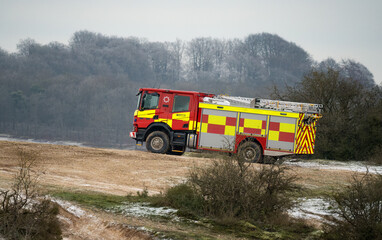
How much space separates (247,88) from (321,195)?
93.4m

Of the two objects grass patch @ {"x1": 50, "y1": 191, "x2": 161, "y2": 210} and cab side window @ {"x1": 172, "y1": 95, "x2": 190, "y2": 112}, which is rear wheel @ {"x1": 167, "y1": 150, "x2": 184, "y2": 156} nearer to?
cab side window @ {"x1": 172, "y1": 95, "x2": 190, "y2": 112}

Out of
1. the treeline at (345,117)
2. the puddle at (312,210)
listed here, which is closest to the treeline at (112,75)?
the treeline at (345,117)

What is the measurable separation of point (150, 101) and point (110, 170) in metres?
5.30

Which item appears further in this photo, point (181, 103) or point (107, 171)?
point (181, 103)

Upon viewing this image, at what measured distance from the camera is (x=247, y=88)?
352 feet

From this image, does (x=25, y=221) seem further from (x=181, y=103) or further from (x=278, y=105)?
(x=278, y=105)

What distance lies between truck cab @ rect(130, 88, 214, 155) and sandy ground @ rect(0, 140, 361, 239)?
1.32m

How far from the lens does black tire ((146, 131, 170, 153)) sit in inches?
867

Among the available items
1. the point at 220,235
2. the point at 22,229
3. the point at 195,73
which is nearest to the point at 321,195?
the point at 220,235

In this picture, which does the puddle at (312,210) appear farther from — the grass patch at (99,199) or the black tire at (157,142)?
the black tire at (157,142)

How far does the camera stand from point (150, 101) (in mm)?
22125

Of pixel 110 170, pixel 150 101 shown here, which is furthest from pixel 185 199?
pixel 150 101

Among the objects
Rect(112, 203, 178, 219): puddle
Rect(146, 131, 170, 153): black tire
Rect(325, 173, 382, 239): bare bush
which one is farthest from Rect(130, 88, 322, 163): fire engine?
Rect(325, 173, 382, 239): bare bush

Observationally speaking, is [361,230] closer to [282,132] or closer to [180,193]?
[180,193]
